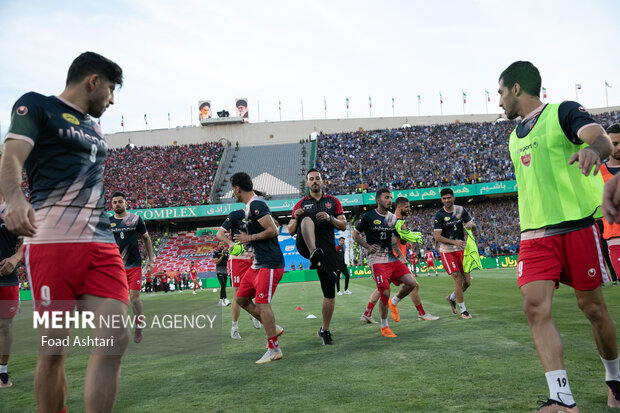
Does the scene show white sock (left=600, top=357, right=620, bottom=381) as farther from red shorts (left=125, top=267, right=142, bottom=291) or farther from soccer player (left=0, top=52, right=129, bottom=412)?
red shorts (left=125, top=267, right=142, bottom=291)

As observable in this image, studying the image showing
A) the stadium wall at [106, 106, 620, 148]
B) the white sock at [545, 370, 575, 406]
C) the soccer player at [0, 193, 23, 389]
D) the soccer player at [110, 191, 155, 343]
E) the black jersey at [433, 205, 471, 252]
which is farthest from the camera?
the stadium wall at [106, 106, 620, 148]

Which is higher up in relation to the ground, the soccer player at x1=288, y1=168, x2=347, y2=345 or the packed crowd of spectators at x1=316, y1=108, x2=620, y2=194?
the packed crowd of spectators at x1=316, y1=108, x2=620, y2=194

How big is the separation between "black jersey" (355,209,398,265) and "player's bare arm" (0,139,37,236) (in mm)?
6144

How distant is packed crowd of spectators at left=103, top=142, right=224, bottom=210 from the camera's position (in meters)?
50.2

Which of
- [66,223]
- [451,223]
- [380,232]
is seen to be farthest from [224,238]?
[66,223]

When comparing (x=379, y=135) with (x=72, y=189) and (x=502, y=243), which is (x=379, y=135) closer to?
(x=502, y=243)

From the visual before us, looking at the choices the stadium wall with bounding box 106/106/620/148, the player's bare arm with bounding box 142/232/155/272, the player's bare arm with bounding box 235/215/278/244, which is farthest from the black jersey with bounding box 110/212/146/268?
the stadium wall with bounding box 106/106/620/148

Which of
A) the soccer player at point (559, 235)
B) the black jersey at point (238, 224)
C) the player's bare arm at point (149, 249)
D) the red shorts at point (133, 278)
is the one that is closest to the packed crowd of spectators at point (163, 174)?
the black jersey at point (238, 224)

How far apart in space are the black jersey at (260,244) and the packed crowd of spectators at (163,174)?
43.3 meters

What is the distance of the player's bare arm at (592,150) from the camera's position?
8.86 feet

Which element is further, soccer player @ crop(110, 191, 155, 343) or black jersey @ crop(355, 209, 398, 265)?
soccer player @ crop(110, 191, 155, 343)

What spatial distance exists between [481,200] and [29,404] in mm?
48827

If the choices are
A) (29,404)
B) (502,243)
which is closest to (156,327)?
(29,404)

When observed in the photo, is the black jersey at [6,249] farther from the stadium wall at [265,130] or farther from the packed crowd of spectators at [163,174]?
the stadium wall at [265,130]
